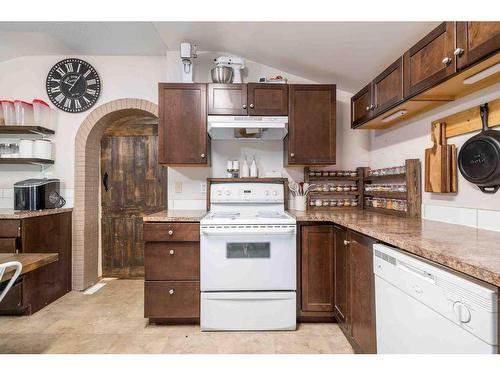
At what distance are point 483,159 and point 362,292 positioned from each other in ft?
3.14

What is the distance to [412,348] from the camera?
1.12 meters

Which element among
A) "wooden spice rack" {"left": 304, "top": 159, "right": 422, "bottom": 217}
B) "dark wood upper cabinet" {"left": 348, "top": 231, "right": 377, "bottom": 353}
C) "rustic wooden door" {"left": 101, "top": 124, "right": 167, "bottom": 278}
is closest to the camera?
"dark wood upper cabinet" {"left": 348, "top": 231, "right": 377, "bottom": 353}

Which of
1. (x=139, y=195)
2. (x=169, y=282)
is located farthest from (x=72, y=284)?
(x=169, y=282)

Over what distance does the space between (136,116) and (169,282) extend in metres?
2.20

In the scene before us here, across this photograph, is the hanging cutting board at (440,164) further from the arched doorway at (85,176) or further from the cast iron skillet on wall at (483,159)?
the arched doorway at (85,176)

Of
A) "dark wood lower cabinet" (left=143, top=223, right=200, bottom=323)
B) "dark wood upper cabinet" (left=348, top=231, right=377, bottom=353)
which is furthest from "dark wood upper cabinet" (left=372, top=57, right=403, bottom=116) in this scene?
"dark wood lower cabinet" (left=143, top=223, right=200, bottom=323)

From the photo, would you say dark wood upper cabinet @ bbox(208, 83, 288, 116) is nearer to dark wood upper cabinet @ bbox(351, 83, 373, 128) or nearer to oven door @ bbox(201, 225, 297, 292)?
dark wood upper cabinet @ bbox(351, 83, 373, 128)

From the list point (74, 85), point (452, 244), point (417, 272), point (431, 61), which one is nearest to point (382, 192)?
point (431, 61)

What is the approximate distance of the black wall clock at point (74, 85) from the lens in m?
3.10

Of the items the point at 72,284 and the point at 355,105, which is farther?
the point at 72,284

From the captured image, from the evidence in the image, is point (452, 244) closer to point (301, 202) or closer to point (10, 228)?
point (301, 202)

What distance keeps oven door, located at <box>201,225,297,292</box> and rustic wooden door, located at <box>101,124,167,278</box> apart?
1.60 metres

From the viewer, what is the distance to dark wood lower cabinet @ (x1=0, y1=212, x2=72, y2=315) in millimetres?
2434
